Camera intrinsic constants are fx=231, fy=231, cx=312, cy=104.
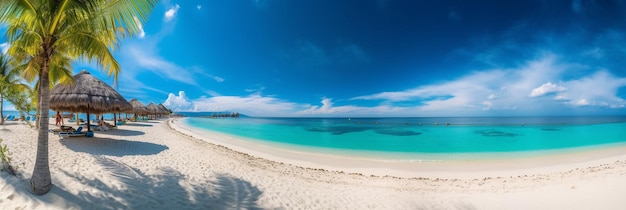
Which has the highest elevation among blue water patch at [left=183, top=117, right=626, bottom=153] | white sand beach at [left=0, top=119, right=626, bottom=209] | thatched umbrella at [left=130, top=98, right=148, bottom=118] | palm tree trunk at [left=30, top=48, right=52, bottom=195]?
thatched umbrella at [left=130, top=98, right=148, bottom=118]

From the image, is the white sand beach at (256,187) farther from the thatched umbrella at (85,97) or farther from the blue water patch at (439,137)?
the blue water patch at (439,137)

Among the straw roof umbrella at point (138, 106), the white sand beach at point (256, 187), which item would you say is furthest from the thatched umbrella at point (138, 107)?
the white sand beach at point (256, 187)

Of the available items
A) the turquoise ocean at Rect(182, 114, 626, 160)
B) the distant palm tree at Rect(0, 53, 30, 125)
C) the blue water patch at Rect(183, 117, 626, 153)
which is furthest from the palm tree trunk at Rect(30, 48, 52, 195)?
the distant palm tree at Rect(0, 53, 30, 125)

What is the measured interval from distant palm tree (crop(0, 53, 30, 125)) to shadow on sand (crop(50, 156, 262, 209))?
→ 46.2 feet

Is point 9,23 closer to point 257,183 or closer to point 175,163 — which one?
point 175,163

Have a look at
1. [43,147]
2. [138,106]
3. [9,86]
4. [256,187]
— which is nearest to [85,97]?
[43,147]

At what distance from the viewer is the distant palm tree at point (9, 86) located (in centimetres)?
1235

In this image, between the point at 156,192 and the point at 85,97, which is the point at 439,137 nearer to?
the point at 156,192

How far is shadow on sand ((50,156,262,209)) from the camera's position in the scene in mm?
3338

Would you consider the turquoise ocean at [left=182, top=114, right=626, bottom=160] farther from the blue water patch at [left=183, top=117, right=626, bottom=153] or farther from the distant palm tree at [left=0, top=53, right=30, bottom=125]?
the distant palm tree at [left=0, top=53, right=30, bottom=125]

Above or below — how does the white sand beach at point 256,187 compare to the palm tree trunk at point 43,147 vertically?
below

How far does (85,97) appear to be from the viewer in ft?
27.6

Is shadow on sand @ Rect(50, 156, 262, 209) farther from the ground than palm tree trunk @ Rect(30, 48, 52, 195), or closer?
closer

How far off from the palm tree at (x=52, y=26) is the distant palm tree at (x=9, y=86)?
14.4 meters
